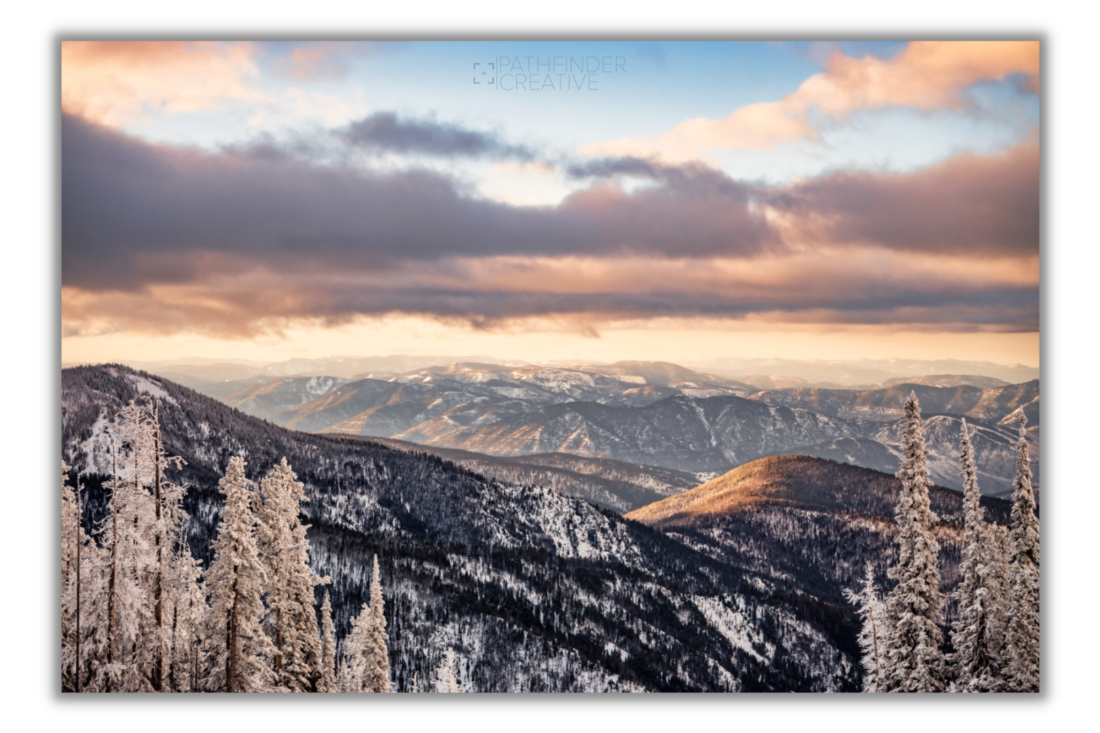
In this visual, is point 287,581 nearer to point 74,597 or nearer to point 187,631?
point 74,597

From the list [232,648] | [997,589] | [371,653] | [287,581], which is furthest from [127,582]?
[997,589]

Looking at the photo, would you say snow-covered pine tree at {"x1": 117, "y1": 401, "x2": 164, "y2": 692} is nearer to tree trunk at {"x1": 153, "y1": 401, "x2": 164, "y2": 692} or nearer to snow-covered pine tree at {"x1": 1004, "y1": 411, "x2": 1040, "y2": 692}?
tree trunk at {"x1": 153, "y1": 401, "x2": 164, "y2": 692}

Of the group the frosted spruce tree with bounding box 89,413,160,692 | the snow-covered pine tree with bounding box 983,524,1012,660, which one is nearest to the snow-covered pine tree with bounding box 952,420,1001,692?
the snow-covered pine tree with bounding box 983,524,1012,660

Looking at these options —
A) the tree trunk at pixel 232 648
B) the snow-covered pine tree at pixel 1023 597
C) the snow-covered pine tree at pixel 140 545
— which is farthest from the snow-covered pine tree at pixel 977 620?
the snow-covered pine tree at pixel 140 545

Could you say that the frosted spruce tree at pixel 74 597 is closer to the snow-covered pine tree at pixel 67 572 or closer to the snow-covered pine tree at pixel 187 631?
the snow-covered pine tree at pixel 67 572

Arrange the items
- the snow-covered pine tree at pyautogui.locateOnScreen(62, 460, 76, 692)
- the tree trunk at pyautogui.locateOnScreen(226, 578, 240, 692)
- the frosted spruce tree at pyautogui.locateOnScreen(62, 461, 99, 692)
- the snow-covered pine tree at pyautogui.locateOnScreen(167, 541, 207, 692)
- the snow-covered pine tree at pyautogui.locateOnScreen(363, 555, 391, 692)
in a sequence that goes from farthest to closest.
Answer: the snow-covered pine tree at pyautogui.locateOnScreen(363, 555, 391, 692) → the snow-covered pine tree at pyautogui.locateOnScreen(167, 541, 207, 692) → the snow-covered pine tree at pyautogui.locateOnScreen(62, 460, 76, 692) → the frosted spruce tree at pyautogui.locateOnScreen(62, 461, 99, 692) → the tree trunk at pyautogui.locateOnScreen(226, 578, 240, 692)
